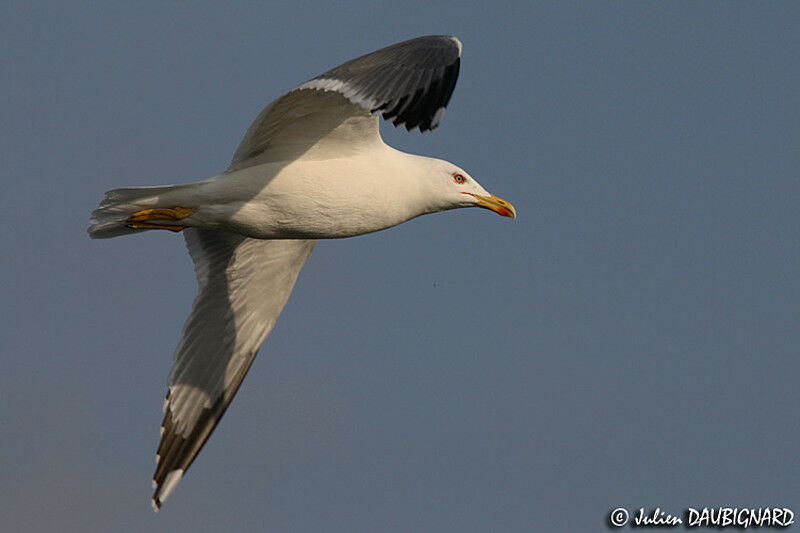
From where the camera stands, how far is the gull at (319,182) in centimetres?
692

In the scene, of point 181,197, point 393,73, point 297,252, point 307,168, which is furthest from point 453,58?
point 297,252

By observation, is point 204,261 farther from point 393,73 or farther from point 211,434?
point 393,73

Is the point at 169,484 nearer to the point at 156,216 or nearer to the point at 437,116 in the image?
the point at 156,216

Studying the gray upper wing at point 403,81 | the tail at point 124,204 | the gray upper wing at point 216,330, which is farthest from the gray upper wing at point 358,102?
the gray upper wing at point 216,330

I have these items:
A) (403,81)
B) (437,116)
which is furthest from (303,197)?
(437,116)

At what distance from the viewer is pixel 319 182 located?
8469 millimetres

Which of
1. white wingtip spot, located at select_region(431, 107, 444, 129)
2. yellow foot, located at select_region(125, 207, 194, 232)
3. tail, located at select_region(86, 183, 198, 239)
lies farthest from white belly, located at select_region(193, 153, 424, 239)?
white wingtip spot, located at select_region(431, 107, 444, 129)

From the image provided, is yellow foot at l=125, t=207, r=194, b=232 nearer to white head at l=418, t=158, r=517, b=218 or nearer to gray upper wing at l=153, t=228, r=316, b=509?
gray upper wing at l=153, t=228, r=316, b=509

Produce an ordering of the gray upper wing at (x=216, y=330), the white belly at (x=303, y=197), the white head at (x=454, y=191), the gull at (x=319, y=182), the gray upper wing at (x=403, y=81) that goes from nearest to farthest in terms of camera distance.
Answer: the gray upper wing at (x=403, y=81) < the gull at (x=319, y=182) < the white belly at (x=303, y=197) < the white head at (x=454, y=191) < the gray upper wing at (x=216, y=330)

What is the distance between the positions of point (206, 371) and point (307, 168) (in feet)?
10.3

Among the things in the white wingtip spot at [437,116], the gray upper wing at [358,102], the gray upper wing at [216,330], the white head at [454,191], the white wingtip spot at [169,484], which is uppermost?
the white head at [454,191]

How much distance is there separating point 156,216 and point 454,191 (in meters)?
2.55

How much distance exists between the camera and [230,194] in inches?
332

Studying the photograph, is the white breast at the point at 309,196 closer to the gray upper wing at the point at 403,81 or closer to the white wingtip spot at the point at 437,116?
the gray upper wing at the point at 403,81
